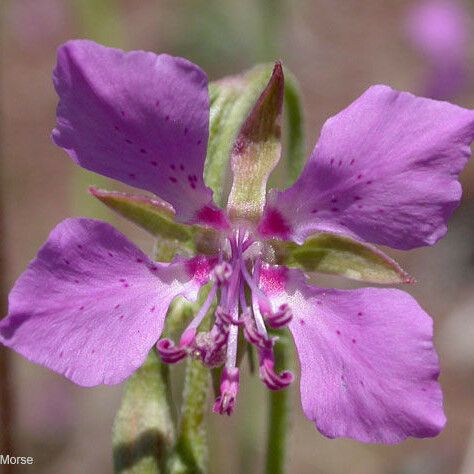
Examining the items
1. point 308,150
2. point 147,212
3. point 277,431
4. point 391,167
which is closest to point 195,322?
point 147,212

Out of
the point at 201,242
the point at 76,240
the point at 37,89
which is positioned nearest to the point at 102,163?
the point at 76,240

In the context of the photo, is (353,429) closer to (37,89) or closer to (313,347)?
(313,347)

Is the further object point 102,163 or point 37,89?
point 37,89

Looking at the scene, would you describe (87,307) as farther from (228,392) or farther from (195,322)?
(228,392)

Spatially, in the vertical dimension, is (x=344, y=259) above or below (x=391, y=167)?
below

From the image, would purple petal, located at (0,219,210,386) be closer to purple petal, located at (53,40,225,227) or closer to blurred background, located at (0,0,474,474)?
purple petal, located at (53,40,225,227)

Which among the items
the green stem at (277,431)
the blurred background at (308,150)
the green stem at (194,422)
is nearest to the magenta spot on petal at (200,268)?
the green stem at (194,422)

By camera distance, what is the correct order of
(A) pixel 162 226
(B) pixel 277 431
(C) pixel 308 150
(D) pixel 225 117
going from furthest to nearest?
(C) pixel 308 150
(B) pixel 277 431
(D) pixel 225 117
(A) pixel 162 226
